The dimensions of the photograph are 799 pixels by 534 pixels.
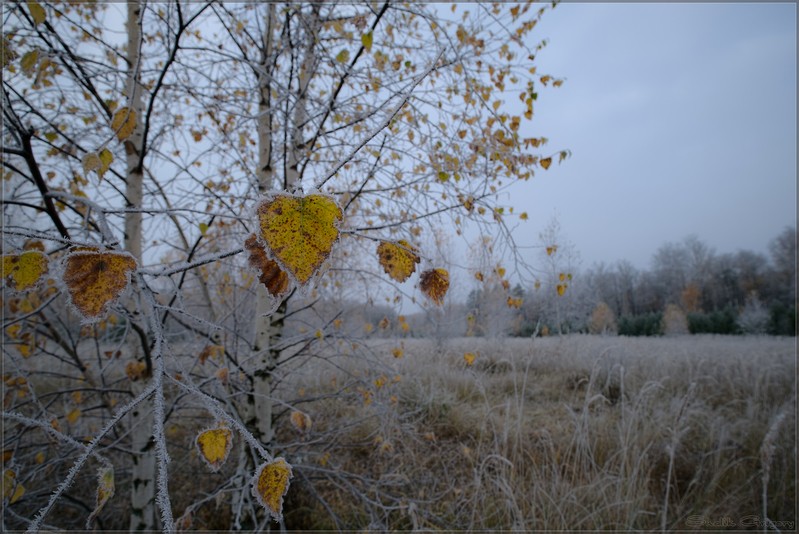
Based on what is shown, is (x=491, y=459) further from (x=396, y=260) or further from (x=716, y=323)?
(x=716, y=323)

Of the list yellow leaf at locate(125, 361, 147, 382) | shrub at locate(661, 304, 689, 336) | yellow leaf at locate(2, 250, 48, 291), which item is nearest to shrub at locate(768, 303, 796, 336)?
shrub at locate(661, 304, 689, 336)

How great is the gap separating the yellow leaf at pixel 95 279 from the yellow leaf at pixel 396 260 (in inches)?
18.2

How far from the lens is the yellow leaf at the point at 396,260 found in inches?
30.1

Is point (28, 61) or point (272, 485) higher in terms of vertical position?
point (28, 61)

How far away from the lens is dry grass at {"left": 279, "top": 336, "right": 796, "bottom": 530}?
226 cm

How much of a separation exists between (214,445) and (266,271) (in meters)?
0.33

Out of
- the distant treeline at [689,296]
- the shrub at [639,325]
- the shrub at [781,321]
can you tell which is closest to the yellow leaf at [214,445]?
the distant treeline at [689,296]

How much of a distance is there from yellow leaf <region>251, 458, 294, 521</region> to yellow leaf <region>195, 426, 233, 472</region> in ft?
0.24

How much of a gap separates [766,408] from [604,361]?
6.21 ft

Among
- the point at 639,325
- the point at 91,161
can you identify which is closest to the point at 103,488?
the point at 91,161

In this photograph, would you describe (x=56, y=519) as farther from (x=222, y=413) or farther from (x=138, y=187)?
(x=222, y=413)

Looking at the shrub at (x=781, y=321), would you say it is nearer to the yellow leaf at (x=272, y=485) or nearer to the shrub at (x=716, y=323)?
the shrub at (x=716, y=323)

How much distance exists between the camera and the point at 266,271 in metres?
0.51

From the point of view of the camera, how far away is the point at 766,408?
4078 millimetres
